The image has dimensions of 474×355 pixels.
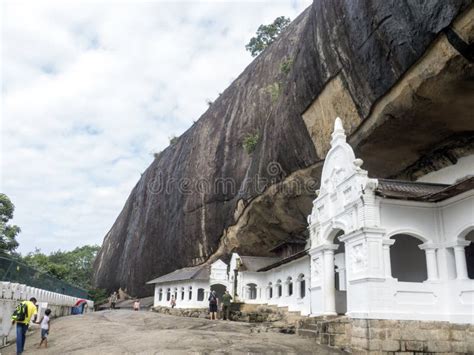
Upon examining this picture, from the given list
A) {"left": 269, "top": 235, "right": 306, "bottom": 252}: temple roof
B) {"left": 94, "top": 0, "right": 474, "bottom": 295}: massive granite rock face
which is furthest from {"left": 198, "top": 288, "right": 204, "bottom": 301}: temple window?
{"left": 269, "top": 235, "right": 306, "bottom": 252}: temple roof

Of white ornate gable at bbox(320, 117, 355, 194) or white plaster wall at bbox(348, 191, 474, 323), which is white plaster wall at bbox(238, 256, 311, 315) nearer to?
white ornate gable at bbox(320, 117, 355, 194)

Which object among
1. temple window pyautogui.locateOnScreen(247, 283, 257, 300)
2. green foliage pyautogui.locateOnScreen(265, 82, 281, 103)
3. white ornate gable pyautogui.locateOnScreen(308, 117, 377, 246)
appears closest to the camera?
white ornate gable pyautogui.locateOnScreen(308, 117, 377, 246)

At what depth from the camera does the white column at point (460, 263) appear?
37.4 feet

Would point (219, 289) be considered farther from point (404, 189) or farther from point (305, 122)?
point (404, 189)

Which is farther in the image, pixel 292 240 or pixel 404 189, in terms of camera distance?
pixel 292 240

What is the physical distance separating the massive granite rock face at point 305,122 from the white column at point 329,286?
16.0 ft

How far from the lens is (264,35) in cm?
4356

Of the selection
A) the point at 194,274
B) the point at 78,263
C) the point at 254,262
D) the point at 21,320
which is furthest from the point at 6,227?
the point at 78,263

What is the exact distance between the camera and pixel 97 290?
51.8m

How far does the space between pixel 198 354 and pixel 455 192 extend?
7744 mm

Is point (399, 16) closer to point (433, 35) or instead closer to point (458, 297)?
point (433, 35)

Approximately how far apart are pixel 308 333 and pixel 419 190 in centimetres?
562

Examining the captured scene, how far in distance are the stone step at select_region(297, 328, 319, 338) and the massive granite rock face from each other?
730 cm

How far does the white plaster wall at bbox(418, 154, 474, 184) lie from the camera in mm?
15086
